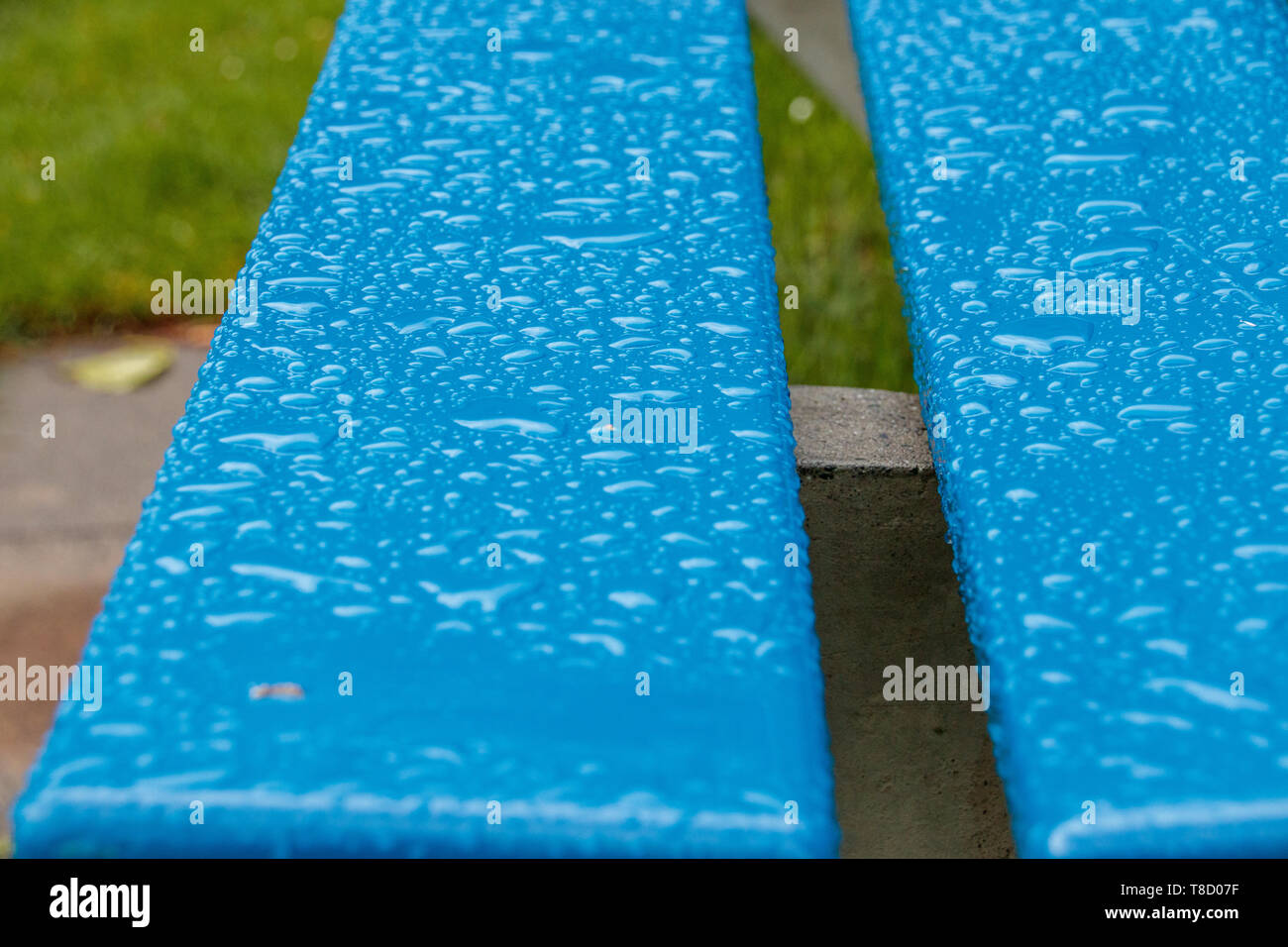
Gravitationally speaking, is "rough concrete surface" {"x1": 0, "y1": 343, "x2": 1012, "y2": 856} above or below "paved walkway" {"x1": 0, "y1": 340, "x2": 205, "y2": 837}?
below

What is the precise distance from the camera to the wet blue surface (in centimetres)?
68

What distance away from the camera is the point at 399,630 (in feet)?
2.42

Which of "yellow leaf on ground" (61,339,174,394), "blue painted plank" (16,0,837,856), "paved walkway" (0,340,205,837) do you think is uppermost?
"yellow leaf on ground" (61,339,174,394)

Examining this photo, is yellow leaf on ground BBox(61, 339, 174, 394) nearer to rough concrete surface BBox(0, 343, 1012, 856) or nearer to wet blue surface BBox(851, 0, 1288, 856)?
rough concrete surface BBox(0, 343, 1012, 856)

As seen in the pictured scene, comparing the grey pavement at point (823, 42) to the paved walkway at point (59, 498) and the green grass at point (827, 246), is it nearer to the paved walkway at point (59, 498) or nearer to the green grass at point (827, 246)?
the green grass at point (827, 246)

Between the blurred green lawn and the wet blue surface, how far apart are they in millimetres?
1162

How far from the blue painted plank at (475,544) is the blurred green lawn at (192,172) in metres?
1.44

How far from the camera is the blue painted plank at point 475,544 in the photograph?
66 cm

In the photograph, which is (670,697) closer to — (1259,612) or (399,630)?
(399,630)

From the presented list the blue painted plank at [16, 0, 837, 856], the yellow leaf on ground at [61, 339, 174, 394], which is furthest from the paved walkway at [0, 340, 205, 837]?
the blue painted plank at [16, 0, 837, 856]

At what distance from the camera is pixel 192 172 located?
10.3 ft
